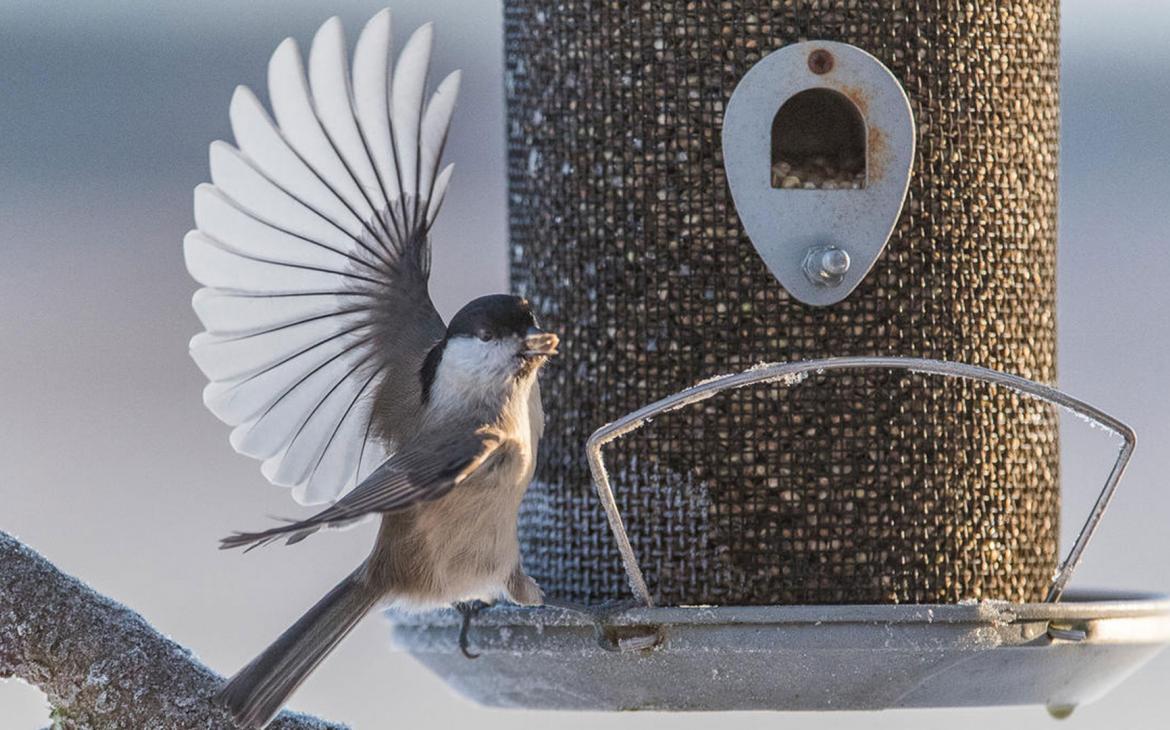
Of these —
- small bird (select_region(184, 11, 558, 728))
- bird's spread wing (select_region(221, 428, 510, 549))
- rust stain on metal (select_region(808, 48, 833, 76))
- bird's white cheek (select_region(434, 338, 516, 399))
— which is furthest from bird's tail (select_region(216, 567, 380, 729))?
rust stain on metal (select_region(808, 48, 833, 76))

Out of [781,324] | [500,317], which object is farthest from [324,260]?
[781,324]

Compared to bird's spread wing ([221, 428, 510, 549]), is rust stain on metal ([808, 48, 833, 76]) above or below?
above

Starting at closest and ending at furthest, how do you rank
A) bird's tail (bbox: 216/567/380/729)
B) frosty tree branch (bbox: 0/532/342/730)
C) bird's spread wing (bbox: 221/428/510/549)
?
frosty tree branch (bbox: 0/532/342/730), bird's tail (bbox: 216/567/380/729), bird's spread wing (bbox: 221/428/510/549)

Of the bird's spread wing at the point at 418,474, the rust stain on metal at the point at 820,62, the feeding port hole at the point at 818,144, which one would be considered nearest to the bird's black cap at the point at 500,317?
the bird's spread wing at the point at 418,474

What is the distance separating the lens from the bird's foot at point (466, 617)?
12.0 ft

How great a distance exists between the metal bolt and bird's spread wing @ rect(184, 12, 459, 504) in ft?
2.63

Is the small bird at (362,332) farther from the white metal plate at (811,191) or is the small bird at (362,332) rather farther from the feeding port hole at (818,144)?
the feeding port hole at (818,144)

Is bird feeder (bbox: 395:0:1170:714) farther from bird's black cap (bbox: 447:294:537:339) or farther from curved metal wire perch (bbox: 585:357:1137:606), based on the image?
bird's black cap (bbox: 447:294:537:339)

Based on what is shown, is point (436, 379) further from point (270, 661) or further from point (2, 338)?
point (2, 338)

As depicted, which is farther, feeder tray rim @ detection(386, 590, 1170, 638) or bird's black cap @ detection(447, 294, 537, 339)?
bird's black cap @ detection(447, 294, 537, 339)

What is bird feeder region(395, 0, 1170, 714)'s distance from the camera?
3.67 metres

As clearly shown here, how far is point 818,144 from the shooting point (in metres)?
3.88

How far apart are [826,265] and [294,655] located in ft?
4.35

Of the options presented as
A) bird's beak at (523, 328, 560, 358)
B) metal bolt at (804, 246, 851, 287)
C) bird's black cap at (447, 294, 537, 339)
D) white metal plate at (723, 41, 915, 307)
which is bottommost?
bird's beak at (523, 328, 560, 358)
